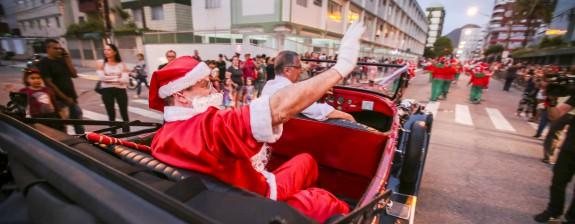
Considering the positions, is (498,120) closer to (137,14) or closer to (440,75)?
(440,75)

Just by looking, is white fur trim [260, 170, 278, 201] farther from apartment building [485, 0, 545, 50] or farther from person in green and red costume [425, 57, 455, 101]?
apartment building [485, 0, 545, 50]

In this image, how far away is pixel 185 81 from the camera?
4.73 ft

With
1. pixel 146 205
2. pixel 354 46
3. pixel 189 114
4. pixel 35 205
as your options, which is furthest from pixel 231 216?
pixel 354 46

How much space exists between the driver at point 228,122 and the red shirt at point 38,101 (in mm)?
2931

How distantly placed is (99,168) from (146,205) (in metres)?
0.31

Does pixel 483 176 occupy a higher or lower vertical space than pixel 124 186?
lower

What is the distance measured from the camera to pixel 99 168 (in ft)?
3.13

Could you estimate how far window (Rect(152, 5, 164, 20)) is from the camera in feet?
76.0

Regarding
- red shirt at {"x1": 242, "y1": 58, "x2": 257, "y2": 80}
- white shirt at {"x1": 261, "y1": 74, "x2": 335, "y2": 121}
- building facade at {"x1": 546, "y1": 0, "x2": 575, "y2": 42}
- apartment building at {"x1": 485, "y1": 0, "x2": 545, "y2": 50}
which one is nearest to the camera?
white shirt at {"x1": 261, "y1": 74, "x2": 335, "y2": 121}

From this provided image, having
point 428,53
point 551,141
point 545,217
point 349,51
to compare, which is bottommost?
point 545,217

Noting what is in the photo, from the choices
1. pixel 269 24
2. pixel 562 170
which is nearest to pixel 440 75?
pixel 562 170

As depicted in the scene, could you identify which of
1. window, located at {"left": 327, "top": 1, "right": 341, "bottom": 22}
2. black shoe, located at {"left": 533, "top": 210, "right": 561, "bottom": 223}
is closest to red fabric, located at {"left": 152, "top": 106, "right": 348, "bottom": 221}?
black shoe, located at {"left": 533, "top": 210, "right": 561, "bottom": 223}

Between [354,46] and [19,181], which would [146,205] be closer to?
[19,181]

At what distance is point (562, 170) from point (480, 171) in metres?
1.50
